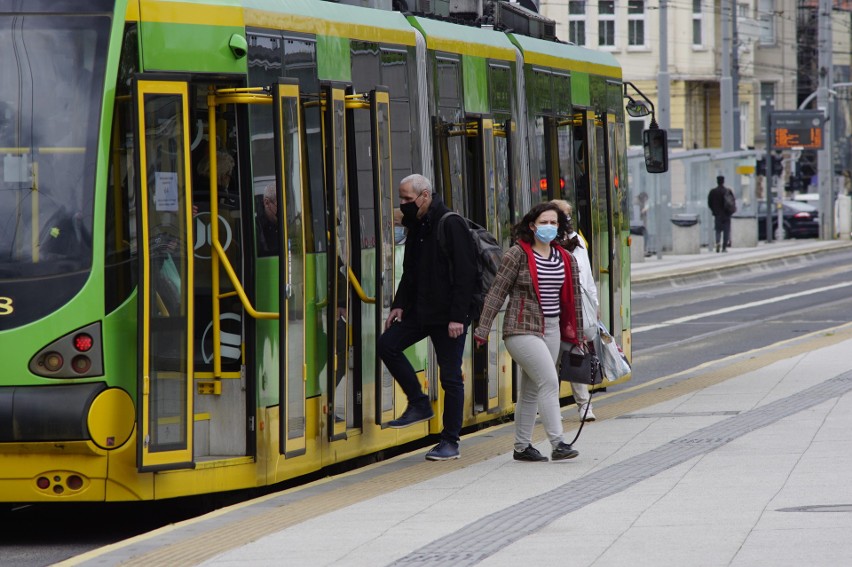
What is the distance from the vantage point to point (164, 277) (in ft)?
26.9

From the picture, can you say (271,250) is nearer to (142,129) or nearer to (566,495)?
(142,129)

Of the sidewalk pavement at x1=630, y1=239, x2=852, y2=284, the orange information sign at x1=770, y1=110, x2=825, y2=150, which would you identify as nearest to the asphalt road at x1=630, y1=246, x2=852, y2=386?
the sidewalk pavement at x1=630, y1=239, x2=852, y2=284

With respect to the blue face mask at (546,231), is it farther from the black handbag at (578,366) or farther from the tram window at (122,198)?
the tram window at (122,198)

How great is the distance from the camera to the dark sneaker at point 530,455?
10.3 m

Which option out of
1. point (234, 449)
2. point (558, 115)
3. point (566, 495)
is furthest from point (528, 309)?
point (558, 115)

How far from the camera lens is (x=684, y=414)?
12789mm

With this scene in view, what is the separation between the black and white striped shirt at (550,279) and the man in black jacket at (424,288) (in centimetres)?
39

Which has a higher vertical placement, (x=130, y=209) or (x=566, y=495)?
(x=130, y=209)

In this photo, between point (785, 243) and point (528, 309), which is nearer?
point (528, 309)

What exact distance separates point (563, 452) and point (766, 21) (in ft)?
229

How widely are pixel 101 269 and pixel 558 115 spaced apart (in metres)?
6.16

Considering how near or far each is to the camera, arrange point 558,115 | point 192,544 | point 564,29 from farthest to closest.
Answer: point 564,29 < point 558,115 < point 192,544

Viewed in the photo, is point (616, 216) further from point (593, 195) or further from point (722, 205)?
point (722, 205)

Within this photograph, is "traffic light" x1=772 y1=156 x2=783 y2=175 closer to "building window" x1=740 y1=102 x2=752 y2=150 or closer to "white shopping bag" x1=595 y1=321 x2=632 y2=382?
"building window" x1=740 y1=102 x2=752 y2=150
